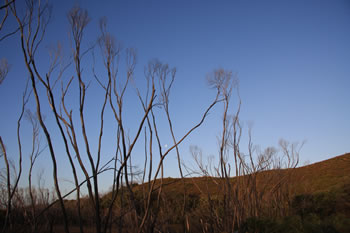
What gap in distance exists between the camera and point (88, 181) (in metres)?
1.16

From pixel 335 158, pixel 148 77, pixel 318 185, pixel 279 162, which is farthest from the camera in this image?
pixel 335 158

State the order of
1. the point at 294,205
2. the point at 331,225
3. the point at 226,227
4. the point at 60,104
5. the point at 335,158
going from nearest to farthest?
the point at 60,104 → the point at 331,225 → the point at 226,227 → the point at 294,205 → the point at 335,158

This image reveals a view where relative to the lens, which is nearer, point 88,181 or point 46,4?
point 88,181

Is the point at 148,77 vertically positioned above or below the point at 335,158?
above

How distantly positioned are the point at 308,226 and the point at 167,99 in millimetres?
2236

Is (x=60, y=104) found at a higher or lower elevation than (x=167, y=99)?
lower

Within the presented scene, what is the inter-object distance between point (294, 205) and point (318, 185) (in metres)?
5.02

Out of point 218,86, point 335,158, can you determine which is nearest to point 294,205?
point 218,86

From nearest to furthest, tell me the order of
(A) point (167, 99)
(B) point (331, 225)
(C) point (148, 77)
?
(C) point (148, 77)
(A) point (167, 99)
(B) point (331, 225)

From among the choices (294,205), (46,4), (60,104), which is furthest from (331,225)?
(294,205)

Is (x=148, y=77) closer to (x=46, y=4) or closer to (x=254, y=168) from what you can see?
(x=46, y=4)

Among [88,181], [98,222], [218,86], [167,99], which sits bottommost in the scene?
[98,222]

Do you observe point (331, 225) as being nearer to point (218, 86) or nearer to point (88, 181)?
point (218, 86)

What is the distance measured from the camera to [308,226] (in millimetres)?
2713
